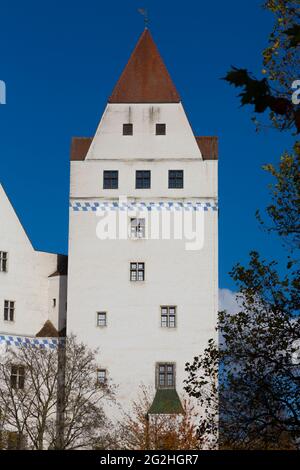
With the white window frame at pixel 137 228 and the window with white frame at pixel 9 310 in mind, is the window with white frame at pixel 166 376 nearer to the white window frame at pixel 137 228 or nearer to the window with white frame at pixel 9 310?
the white window frame at pixel 137 228

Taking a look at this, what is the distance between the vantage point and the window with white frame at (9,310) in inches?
2030

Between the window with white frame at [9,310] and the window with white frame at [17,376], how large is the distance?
8.57 feet

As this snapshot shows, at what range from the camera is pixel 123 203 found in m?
52.1

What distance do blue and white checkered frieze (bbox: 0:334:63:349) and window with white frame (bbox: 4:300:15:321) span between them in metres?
0.91

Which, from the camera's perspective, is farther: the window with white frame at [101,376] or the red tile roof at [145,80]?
the red tile roof at [145,80]

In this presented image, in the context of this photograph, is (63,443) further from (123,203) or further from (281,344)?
(281,344)

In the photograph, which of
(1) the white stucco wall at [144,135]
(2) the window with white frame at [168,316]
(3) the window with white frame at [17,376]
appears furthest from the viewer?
(1) the white stucco wall at [144,135]

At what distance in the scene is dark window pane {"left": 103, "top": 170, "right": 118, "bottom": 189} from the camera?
2066 inches

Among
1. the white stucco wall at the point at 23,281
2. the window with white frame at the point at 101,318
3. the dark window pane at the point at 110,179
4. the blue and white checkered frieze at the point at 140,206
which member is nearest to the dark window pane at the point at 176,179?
the blue and white checkered frieze at the point at 140,206

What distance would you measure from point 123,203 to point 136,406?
30.5 ft

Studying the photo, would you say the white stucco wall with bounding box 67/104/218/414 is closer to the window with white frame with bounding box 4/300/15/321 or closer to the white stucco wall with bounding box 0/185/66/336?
the white stucco wall with bounding box 0/185/66/336

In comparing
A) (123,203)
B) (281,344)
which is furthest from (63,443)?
(281,344)

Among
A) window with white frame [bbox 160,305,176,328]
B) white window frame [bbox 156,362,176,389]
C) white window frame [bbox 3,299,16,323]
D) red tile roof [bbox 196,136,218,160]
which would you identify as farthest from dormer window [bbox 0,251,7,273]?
red tile roof [bbox 196,136,218,160]

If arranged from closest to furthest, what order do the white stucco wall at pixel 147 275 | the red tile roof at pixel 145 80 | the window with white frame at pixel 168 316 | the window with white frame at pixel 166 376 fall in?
the window with white frame at pixel 166 376 < the white stucco wall at pixel 147 275 < the window with white frame at pixel 168 316 < the red tile roof at pixel 145 80
